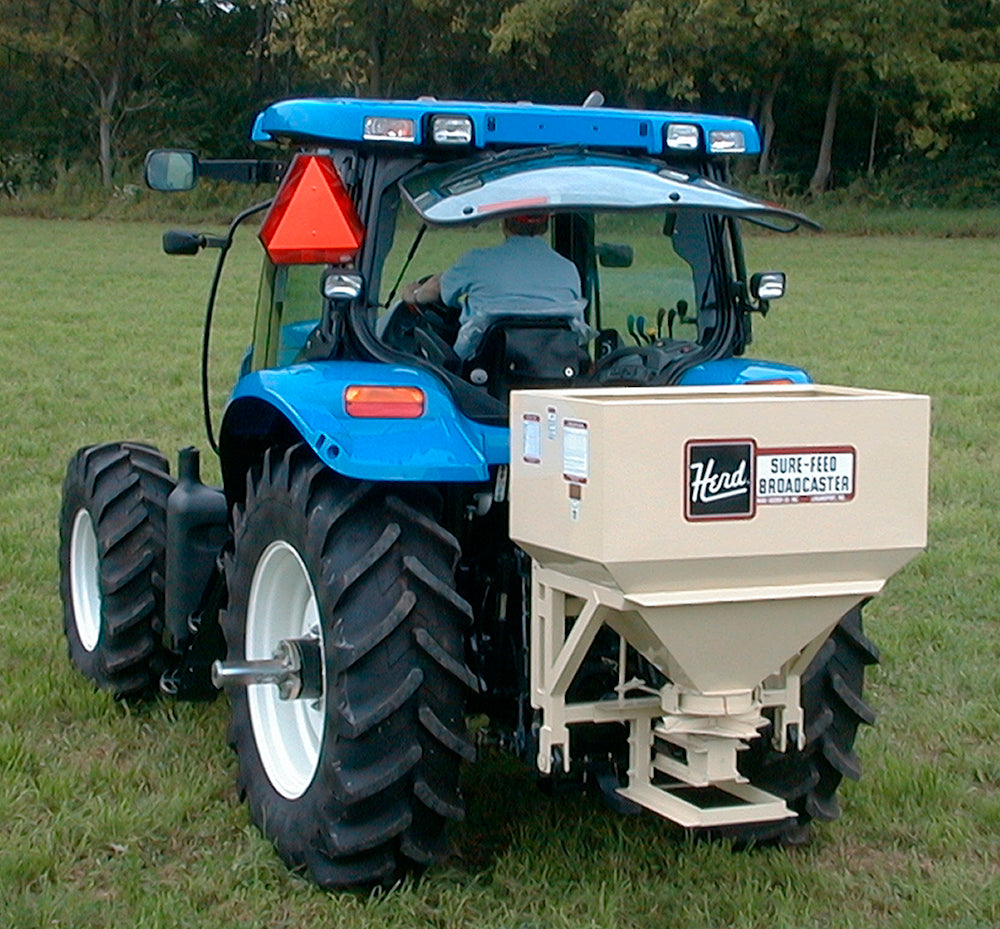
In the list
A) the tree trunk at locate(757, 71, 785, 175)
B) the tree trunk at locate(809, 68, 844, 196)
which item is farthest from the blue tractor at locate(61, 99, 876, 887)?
the tree trunk at locate(757, 71, 785, 175)

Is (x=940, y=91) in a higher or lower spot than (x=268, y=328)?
lower

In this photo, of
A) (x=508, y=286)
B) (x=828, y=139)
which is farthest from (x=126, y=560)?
(x=828, y=139)

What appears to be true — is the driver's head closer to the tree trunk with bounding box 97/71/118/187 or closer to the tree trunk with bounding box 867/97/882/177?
the tree trunk with bounding box 867/97/882/177

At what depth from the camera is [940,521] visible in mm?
8883

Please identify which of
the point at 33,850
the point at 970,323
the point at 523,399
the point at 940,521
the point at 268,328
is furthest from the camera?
the point at 970,323

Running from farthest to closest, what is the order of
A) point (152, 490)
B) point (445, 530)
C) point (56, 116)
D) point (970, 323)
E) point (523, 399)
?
point (56, 116), point (970, 323), point (152, 490), point (445, 530), point (523, 399)

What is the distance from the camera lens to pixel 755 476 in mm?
3670

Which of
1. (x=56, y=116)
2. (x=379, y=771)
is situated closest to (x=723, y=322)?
(x=379, y=771)

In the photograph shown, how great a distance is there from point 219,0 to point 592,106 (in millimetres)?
44319

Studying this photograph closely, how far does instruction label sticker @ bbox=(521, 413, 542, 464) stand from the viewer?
384 cm

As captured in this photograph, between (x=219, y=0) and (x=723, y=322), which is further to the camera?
(x=219, y=0)

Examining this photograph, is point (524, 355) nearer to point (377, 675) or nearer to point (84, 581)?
point (377, 675)

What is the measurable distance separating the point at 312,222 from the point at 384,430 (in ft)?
2.13

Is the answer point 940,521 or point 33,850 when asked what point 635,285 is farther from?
point 940,521
